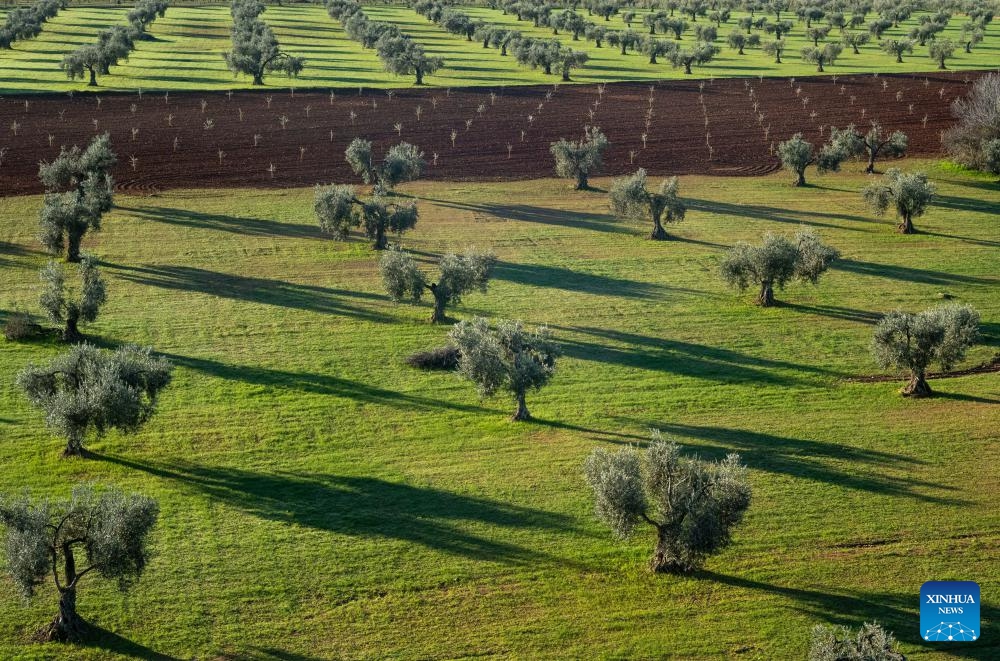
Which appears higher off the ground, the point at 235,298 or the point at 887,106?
the point at 887,106

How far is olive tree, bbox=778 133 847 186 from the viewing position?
305 feet

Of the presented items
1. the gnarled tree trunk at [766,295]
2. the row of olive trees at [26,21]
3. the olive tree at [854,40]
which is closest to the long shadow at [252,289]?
the gnarled tree trunk at [766,295]

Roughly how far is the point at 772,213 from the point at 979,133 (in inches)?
1074

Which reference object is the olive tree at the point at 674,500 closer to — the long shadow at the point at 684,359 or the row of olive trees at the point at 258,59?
the long shadow at the point at 684,359

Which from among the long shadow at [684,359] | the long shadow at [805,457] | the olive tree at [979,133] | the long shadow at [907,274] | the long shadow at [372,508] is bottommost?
the long shadow at [372,508]

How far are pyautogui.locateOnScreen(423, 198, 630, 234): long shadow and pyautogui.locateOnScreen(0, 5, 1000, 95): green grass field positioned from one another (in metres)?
49.9

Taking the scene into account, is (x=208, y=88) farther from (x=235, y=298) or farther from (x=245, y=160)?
(x=235, y=298)

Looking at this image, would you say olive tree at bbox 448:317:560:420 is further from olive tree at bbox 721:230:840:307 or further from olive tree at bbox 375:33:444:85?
olive tree at bbox 375:33:444:85

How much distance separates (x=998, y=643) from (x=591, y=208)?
57.3 metres

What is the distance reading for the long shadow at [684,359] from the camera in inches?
2135

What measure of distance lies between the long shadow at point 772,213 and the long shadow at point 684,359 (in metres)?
28.3

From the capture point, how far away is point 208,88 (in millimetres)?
125562

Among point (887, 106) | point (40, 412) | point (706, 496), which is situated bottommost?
point (40, 412)

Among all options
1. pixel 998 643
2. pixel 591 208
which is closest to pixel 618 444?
pixel 998 643
